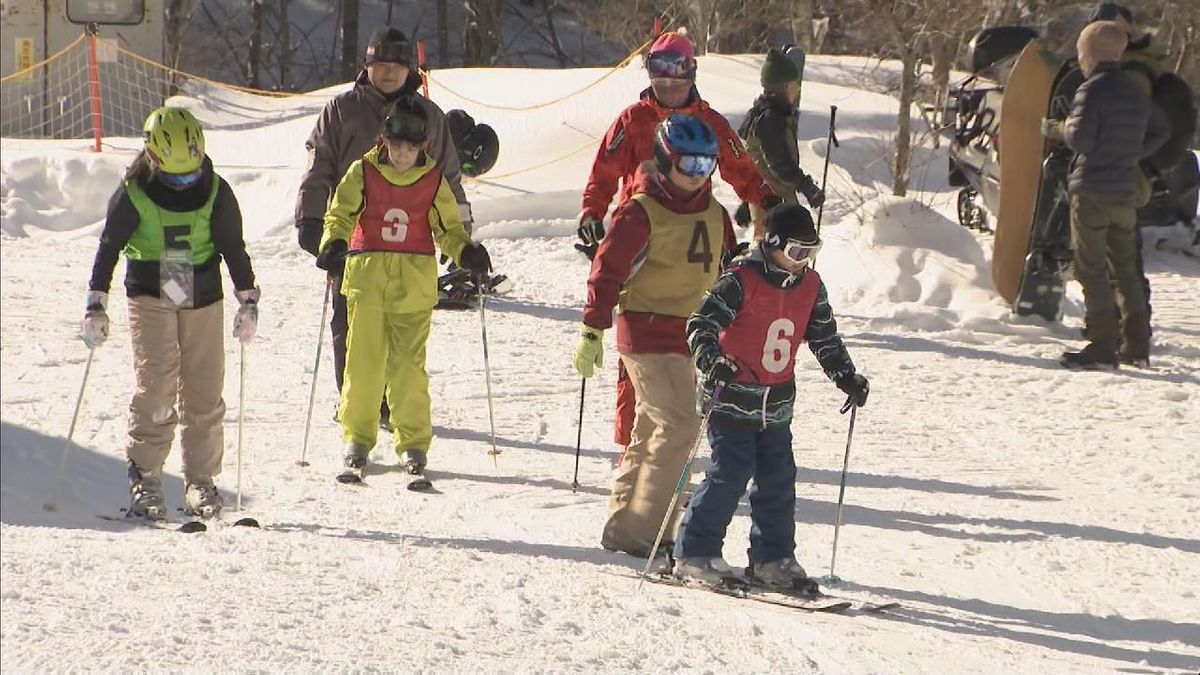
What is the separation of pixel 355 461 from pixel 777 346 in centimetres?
247

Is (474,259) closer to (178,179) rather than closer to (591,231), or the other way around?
(591,231)

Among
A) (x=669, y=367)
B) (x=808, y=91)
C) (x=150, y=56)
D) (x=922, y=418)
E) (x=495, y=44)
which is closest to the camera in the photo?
(x=669, y=367)

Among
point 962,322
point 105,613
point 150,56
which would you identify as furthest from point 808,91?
point 105,613

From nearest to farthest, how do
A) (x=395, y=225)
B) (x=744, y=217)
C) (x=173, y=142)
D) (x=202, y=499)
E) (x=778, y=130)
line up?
(x=173, y=142), (x=202, y=499), (x=395, y=225), (x=778, y=130), (x=744, y=217)

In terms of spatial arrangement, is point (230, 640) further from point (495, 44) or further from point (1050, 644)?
point (495, 44)

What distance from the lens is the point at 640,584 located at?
5.87 metres

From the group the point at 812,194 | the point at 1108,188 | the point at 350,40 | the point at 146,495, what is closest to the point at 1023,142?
the point at 1108,188

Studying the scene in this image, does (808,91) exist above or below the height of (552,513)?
above

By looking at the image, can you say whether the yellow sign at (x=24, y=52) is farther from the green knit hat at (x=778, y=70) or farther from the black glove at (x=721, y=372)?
the black glove at (x=721, y=372)

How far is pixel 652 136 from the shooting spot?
7758mm

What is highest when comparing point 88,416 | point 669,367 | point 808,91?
point 808,91

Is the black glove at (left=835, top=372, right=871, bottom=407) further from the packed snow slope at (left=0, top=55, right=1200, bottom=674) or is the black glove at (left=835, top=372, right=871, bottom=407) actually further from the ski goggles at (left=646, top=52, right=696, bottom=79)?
the ski goggles at (left=646, top=52, right=696, bottom=79)

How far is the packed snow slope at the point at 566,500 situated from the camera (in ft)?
16.8

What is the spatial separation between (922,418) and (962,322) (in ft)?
9.09
